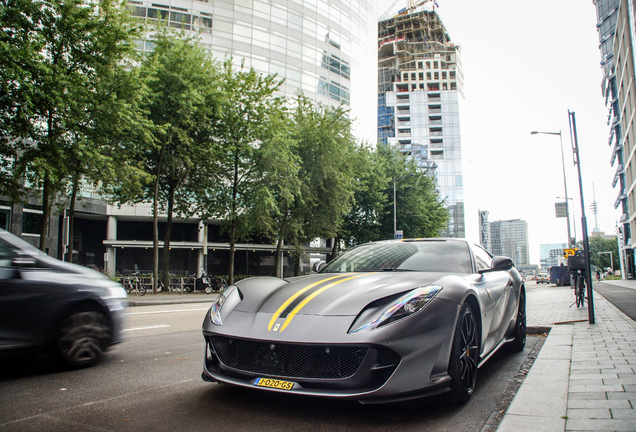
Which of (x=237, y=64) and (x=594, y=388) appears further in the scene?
(x=237, y=64)

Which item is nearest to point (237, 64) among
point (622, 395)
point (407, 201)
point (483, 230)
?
point (407, 201)

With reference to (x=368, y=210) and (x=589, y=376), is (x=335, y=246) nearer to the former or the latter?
(x=368, y=210)

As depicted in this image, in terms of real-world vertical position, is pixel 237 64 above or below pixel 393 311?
above

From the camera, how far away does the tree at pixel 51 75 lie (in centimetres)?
1329

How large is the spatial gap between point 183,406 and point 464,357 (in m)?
2.12

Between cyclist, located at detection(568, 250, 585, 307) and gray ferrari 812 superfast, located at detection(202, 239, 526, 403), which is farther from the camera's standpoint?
cyclist, located at detection(568, 250, 585, 307)

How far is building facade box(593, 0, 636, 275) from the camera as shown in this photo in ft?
145

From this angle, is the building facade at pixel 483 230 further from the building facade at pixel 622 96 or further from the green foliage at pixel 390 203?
the green foliage at pixel 390 203

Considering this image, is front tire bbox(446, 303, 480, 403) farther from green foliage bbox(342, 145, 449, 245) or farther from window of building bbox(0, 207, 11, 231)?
window of building bbox(0, 207, 11, 231)

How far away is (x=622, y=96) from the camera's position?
5166 cm

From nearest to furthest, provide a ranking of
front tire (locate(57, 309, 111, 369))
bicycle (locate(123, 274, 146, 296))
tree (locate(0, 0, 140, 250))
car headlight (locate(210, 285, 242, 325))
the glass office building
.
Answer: car headlight (locate(210, 285, 242, 325)), front tire (locate(57, 309, 111, 369)), tree (locate(0, 0, 140, 250)), bicycle (locate(123, 274, 146, 296)), the glass office building

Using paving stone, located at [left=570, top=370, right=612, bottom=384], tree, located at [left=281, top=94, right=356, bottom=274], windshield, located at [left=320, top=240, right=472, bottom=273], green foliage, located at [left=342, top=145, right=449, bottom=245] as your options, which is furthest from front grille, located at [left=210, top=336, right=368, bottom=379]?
green foliage, located at [left=342, top=145, right=449, bottom=245]

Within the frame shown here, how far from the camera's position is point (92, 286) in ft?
15.5

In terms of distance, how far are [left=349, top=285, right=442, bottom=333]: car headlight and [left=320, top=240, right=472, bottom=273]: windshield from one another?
105 cm
